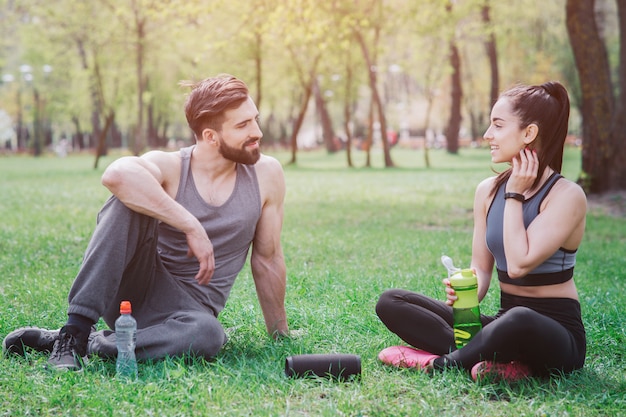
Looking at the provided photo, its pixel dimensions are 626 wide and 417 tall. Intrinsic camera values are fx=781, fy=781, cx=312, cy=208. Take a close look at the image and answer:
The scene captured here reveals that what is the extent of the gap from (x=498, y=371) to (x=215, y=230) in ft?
5.73

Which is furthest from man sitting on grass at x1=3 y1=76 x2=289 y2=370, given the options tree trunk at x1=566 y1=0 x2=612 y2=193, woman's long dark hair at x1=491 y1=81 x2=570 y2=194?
tree trunk at x1=566 y1=0 x2=612 y2=193

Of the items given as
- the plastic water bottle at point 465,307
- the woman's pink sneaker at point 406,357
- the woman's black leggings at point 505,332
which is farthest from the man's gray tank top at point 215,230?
the plastic water bottle at point 465,307

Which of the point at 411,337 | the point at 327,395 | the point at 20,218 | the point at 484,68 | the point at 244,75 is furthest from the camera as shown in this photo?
the point at 484,68

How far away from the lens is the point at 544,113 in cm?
404

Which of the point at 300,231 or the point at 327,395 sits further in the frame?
the point at 300,231

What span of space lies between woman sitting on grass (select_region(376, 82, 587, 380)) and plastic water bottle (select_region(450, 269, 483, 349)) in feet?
0.22

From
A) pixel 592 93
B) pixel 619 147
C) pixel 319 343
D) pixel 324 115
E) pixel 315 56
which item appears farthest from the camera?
pixel 324 115

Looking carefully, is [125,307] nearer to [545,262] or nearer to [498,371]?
[498,371]

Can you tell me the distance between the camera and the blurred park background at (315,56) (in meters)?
14.8

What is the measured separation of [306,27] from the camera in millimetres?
16984

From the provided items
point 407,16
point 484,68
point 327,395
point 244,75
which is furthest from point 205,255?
point 484,68

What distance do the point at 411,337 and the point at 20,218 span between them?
9.55 m

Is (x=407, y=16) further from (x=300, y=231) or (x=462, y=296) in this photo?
(x=462, y=296)

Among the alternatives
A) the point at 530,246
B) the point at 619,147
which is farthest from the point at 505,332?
the point at 619,147
